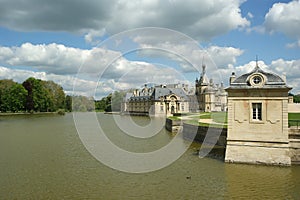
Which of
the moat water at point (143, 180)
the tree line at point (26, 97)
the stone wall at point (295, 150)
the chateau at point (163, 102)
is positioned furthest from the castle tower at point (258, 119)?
the tree line at point (26, 97)

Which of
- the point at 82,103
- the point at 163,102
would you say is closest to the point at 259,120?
the point at 163,102

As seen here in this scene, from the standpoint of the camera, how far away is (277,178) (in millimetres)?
12812

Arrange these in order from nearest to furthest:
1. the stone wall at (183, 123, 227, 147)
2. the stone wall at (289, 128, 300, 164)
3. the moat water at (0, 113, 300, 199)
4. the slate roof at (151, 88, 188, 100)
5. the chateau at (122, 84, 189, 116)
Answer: the moat water at (0, 113, 300, 199) → the stone wall at (289, 128, 300, 164) → the stone wall at (183, 123, 227, 147) → the chateau at (122, 84, 189, 116) → the slate roof at (151, 88, 188, 100)

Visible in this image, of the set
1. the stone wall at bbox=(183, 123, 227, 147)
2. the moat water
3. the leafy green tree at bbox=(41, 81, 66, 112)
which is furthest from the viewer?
the leafy green tree at bbox=(41, 81, 66, 112)

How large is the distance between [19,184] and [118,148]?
31.6ft

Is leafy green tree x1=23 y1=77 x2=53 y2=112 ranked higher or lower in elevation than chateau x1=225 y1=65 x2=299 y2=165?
higher

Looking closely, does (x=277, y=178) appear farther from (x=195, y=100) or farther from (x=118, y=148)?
(x=195, y=100)

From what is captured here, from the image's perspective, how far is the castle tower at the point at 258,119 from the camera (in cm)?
1492

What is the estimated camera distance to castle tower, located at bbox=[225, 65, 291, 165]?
1492 centimetres

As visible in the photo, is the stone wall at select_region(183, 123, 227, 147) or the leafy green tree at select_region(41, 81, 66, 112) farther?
the leafy green tree at select_region(41, 81, 66, 112)

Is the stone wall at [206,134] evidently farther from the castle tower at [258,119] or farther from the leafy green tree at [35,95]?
the leafy green tree at [35,95]

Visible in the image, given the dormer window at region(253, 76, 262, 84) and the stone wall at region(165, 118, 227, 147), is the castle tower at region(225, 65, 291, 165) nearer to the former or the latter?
the dormer window at region(253, 76, 262, 84)

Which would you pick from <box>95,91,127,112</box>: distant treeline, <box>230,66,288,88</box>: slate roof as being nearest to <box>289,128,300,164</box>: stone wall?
<box>230,66,288,88</box>: slate roof

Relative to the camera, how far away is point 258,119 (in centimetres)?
1541
